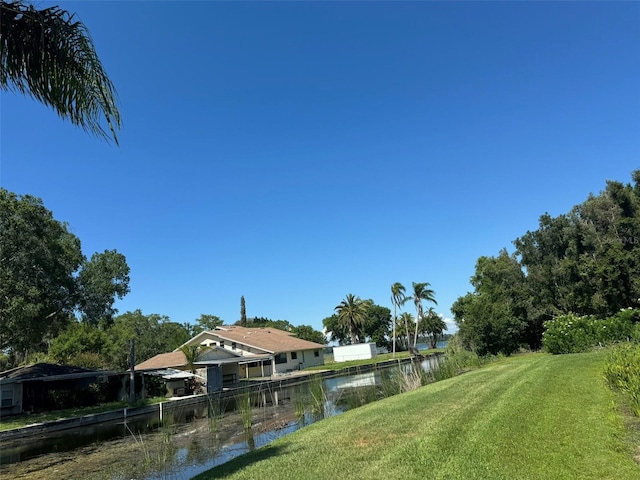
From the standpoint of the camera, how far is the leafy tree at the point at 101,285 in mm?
28170

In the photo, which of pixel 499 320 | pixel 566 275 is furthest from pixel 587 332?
pixel 566 275

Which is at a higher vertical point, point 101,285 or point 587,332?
point 101,285

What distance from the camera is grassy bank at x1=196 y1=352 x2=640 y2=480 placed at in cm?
559

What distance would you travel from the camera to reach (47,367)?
2564cm

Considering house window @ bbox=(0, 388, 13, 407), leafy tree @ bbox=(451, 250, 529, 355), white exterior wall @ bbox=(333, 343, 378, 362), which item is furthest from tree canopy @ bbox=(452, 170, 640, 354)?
house window @ bbox=(0, 388, 13, 407)

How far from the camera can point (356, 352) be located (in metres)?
56.1

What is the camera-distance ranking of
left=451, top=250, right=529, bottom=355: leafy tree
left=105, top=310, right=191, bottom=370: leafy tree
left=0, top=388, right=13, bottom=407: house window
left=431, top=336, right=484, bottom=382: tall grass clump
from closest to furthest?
left=431, top=336, right=484, bottom=382: tall grass clump, left=0, top=388, right=13, bottom=407: house window, left=451, top=250, right=529, bottom=355: leafy tree, left=105, top=310, right=191, bottom=370: leafy tree

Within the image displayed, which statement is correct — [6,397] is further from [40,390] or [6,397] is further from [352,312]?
[352,312]

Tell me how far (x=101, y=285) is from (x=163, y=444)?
18.5 meters

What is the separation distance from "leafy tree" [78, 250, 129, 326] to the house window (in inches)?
242

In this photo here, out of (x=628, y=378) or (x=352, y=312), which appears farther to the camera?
(x=352, y=312)

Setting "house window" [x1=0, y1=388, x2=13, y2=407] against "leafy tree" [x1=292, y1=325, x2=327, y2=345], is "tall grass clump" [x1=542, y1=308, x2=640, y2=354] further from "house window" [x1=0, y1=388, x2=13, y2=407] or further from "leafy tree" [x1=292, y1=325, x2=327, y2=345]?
"leafy tree" [x1=292, y1=325, x2=327, y2=345]

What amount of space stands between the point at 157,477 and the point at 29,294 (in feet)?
52.8

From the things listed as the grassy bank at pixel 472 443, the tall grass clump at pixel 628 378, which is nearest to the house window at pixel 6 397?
the grassy bank at pixel 472 443
